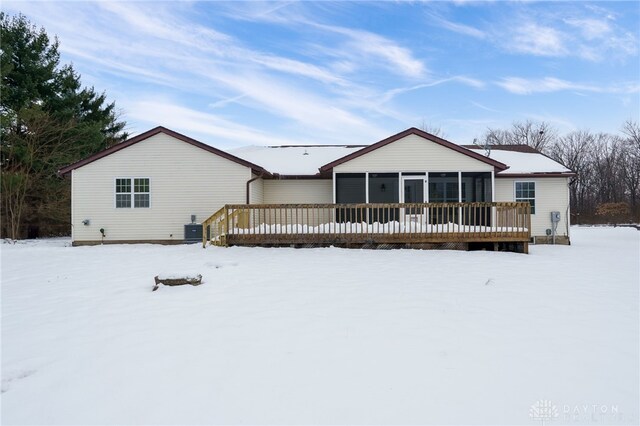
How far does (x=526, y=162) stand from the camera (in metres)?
15.8

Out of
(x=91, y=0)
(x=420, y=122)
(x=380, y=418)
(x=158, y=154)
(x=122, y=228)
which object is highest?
(x=420, y=122)

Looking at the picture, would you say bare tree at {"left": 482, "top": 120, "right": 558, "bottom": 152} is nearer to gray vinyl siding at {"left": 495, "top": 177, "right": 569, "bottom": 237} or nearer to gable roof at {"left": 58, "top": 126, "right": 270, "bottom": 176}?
gray vinyl siding at {"left": 495, "top": 177, "right": 569, "bottom": 237}

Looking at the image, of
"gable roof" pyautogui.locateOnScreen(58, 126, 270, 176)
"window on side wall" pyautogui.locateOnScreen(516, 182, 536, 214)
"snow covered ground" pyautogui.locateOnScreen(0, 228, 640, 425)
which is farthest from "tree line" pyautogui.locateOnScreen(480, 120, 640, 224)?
"snow covered ground" pyautogui.locateOnScreen(0, 228, 640, 425)

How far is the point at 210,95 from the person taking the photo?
919 inches

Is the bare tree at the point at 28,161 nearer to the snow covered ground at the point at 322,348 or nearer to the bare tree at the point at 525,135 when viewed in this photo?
the snow covered ground at the point at 322,348

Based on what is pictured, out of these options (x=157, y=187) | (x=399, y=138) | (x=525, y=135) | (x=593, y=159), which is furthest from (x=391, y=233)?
(x=593, y=159)

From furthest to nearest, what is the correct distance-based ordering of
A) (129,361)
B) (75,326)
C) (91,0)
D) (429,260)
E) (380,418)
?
(91,0) → (429,260) → (75,326) → (129,361) → (380,418)

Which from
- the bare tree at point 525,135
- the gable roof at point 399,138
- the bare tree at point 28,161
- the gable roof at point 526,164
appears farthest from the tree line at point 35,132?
the bare tree at point 525,135

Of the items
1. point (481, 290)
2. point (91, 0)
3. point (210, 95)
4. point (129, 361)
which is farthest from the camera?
point (210, 95)

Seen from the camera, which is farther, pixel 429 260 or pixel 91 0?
pixel 91 0

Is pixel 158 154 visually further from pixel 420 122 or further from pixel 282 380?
pixel 420 122

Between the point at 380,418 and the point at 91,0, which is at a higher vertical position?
the point at 91,0

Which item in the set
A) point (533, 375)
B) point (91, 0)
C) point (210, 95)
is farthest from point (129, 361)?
point (210, 95)

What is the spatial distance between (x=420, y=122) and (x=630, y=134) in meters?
20.6
